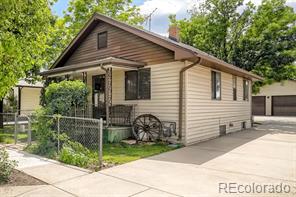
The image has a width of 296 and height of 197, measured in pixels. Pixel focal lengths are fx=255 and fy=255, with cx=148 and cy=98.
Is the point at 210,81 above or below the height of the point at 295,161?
above

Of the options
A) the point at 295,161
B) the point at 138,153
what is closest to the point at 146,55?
the point at 138,153

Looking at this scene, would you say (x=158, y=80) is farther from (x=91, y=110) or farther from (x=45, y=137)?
(x=45, y=137)

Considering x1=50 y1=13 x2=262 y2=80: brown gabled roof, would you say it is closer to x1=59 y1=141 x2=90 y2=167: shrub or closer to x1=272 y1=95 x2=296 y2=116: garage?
x1=59 y1=141 x2=90 y2=167: shrub

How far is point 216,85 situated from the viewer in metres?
11.7

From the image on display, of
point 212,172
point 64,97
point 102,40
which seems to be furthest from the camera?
point 102,40

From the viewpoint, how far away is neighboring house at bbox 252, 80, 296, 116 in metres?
29.9

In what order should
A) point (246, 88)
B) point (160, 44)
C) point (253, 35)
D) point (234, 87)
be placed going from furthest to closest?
point (253, 35)
point (246, 88)
point (234, 87)
point (160, 44)

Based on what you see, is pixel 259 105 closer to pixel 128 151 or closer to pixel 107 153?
pixel 128 151

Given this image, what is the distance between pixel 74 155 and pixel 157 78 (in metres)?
4.67

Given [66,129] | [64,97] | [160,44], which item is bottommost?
[66,129]

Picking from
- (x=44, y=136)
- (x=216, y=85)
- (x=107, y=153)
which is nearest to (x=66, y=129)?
(x=44, y=136)

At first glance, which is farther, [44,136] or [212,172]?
[44,136]

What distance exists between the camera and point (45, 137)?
7938 mm

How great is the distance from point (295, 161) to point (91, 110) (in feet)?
26.2
